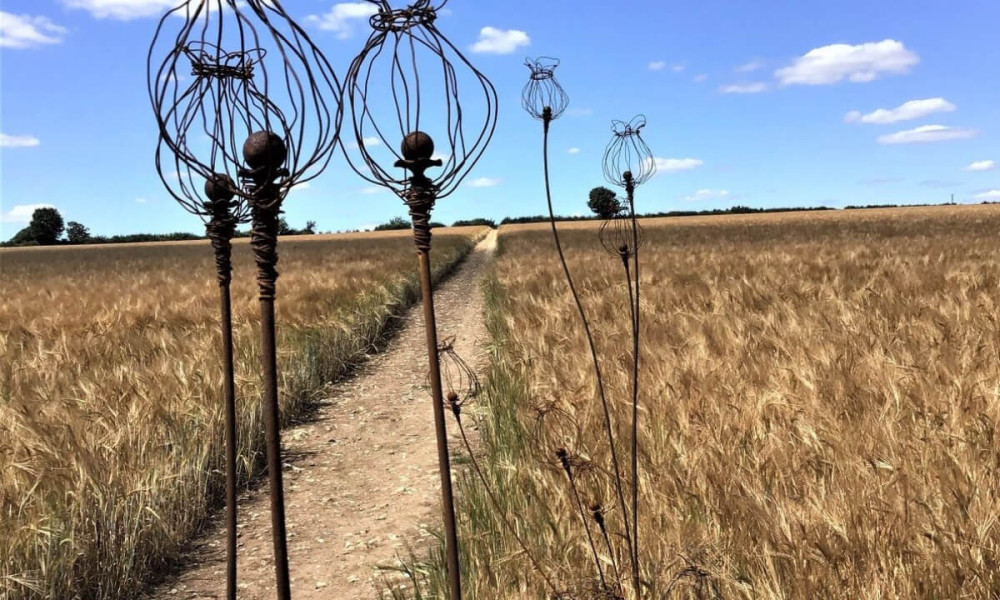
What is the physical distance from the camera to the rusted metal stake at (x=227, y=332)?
173cm

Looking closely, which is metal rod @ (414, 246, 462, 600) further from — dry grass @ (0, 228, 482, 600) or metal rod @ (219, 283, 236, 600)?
dry grass @ (0, 228, 482, 600)

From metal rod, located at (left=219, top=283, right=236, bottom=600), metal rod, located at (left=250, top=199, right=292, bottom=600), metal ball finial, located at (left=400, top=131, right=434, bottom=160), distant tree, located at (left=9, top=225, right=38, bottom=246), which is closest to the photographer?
metal rod, located at (left=250, top=199, right=292, bottom=600)

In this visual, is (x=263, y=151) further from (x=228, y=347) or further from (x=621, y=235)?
(x=621, y=235)

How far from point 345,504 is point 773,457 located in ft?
8.95

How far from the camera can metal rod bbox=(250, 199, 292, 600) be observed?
1.34 m

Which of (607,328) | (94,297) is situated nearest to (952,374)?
(607,328)

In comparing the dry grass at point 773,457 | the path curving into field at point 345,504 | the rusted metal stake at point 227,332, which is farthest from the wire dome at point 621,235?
the path curving into field at point 345,504

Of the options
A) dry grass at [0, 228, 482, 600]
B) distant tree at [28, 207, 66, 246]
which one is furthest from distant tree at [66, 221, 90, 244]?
dry grass at [0, 228, 482, 600]

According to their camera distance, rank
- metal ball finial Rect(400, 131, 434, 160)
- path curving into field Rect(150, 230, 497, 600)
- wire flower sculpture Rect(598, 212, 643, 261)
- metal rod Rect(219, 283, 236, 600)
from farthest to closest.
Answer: path curving into field Rect(150, 230, 497, 600) < wire flower sculpture Rect(598, 212, 643, 261) < metal rod Rect(219, 283, 236, 600) < metal ball finial Rect(400, 131, 434, 160)

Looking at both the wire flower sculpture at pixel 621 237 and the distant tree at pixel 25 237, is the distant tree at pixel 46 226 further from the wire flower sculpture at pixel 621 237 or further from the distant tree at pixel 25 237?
the wire flower sculpture at pixel 621 237

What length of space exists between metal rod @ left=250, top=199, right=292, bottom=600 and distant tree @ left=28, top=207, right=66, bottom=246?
108 meters

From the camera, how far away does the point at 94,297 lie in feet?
31.3

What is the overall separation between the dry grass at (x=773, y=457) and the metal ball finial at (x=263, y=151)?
3.51ft

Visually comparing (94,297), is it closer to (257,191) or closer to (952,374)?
(257,191)
